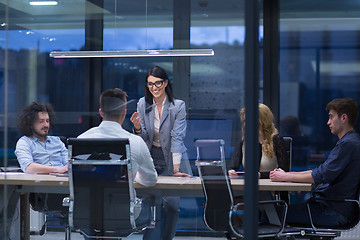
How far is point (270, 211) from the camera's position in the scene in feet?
13.9

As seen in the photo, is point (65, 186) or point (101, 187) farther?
point (65, 186)

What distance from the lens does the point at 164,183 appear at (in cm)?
438

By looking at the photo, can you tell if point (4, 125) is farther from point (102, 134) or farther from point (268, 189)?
point (268, 189)

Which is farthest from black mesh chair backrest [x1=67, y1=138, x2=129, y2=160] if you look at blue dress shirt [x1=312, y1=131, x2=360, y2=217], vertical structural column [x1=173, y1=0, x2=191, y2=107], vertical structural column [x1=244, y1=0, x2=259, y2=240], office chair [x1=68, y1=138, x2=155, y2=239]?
vertical structural column [x1=173, y1=0, x2=191, y2=107]

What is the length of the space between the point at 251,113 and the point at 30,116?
2.56m

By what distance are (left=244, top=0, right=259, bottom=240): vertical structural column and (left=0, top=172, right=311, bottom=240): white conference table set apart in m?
1.32

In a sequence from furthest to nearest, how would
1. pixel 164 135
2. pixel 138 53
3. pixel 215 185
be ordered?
1. pixel 138 53
2. pixel 164 135
3. pixel 215 185

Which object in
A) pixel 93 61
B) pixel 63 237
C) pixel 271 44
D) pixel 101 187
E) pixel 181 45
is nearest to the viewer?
pixel 101 187

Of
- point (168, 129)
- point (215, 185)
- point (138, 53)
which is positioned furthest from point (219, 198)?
point (138, 53)

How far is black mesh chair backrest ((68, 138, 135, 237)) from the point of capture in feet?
12.5

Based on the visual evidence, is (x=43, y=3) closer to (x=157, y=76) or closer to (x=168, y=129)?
(x=157, y=76)

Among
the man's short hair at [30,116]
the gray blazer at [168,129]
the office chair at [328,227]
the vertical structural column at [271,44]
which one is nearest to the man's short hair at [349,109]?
the office chair at [328,227]

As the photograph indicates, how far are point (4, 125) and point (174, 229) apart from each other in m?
1.78

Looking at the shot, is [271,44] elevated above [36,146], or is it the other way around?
[271,44]
